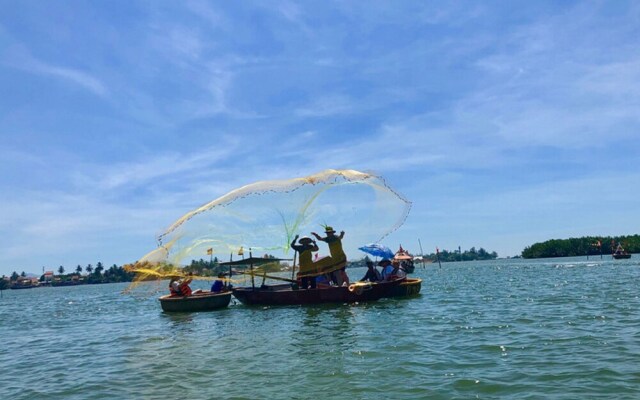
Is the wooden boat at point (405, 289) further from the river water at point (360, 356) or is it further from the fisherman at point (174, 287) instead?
the fisherman at point (174, 287)

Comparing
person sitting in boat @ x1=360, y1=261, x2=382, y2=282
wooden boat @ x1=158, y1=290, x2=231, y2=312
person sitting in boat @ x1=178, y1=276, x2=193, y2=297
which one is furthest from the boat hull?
person sitting in boat @ x1=178, y1=276, x2=193, y2=297

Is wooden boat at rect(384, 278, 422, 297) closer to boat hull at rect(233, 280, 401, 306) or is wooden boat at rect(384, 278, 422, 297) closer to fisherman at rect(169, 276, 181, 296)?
boat hull at rect(233, 280, 401, 306)

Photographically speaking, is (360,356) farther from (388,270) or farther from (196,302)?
(388,270)

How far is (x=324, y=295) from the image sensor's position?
83.1 ft

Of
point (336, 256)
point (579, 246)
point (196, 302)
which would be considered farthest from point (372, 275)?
point (579, 246)

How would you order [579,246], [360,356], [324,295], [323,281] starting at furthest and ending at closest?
[579,246] → [323,281] → [324,295] → [360,356]

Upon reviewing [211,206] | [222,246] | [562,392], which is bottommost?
[562,392]

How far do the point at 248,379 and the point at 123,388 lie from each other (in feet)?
9.29

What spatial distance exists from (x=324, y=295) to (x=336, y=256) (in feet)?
6.52

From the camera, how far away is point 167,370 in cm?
1291

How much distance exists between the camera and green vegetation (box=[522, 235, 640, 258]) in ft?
399

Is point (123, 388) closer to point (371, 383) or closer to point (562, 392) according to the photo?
point (371, 383)

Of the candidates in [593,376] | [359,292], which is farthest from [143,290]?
[593,376]

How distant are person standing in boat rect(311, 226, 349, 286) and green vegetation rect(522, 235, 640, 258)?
108 meters
